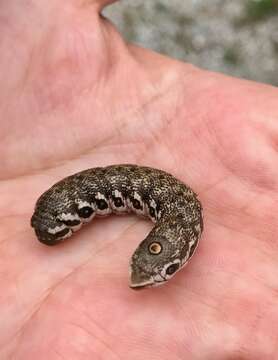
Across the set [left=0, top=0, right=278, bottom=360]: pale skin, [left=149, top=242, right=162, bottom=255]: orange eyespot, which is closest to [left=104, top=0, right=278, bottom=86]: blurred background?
[left=0, top=0, right=278, bottom=360]: pale skin

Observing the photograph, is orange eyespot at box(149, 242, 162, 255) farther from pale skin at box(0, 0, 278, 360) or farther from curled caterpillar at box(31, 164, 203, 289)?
pale skin at box(0, 0, 278, 360)

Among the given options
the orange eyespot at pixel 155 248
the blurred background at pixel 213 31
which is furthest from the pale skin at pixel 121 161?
the blurred background at pixel 213 31

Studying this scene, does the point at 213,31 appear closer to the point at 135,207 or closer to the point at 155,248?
the point at 135,207

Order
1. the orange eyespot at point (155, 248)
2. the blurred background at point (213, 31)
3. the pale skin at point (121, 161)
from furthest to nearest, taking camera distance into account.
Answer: the blurred background at point (213, 31) < the orange eyespot at point (155, 248) < the pale skin at point (121, 161)

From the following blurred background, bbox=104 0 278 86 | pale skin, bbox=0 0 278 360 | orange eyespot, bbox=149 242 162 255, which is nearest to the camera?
pale skin, bbox=0 0 278 360

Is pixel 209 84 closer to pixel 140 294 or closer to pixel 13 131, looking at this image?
pixel 13 131

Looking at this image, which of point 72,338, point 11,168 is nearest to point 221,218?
point 72,338

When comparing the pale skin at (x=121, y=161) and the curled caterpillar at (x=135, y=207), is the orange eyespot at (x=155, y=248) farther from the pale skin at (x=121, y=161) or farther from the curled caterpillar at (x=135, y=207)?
the pale skin at (x=121, y=161)

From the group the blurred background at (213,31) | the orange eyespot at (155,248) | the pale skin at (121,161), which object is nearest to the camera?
the pale skin at (121,161)

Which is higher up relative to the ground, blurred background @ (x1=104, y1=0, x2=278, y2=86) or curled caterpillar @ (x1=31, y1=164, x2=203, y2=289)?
curled caterpillar @ (x1=31, y1=164, x2=203, y2=289)

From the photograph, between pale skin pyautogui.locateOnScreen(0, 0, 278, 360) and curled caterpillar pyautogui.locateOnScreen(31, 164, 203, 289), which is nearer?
pale skin pyautogui.locateOnScreen(0, 0, 278, 360)
